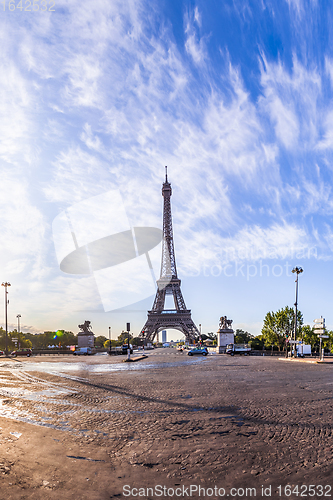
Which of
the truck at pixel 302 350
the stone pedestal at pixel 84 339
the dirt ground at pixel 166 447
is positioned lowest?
the stone pedestal at pixel 84 339

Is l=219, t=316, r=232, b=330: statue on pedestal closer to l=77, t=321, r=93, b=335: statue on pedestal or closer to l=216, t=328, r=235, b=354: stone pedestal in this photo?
l=216, t=328, r=235, b=354: stone pedestal

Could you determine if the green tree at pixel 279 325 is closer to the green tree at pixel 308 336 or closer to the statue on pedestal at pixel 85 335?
the green tree at pixel 308 336

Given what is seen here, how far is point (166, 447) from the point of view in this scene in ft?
18.2

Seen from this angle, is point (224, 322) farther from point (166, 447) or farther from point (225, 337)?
point (166, 447)

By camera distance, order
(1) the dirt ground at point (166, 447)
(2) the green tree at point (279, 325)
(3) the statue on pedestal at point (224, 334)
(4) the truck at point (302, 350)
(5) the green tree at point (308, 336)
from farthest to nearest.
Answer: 1. (5) the green tree at point (308, 336)
2. (2) the green tree at point (279, 325)
3. (3) the statue on pedestal at point (224, 334)
4. (4) the truck at point (302, 350)
5. (1) the dirt ground at point (166, 447)

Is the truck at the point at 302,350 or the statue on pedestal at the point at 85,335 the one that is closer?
the truck at the point at 302,350

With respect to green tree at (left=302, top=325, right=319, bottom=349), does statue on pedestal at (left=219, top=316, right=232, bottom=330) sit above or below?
above

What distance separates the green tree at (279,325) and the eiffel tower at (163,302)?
1878cm

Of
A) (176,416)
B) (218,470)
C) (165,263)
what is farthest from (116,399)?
(165,263)

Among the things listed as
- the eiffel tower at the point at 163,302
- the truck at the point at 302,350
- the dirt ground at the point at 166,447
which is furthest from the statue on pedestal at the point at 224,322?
the dirt ground at the point at 166,447

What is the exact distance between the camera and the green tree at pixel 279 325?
67.8 m

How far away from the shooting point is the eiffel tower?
85312 mm

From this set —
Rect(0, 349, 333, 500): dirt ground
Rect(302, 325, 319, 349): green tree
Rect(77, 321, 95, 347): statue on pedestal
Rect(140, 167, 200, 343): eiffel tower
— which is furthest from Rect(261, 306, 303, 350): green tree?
Rect(0, 349, 333, 500): dirt ground

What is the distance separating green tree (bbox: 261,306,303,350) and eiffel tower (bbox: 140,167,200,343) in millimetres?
18783
